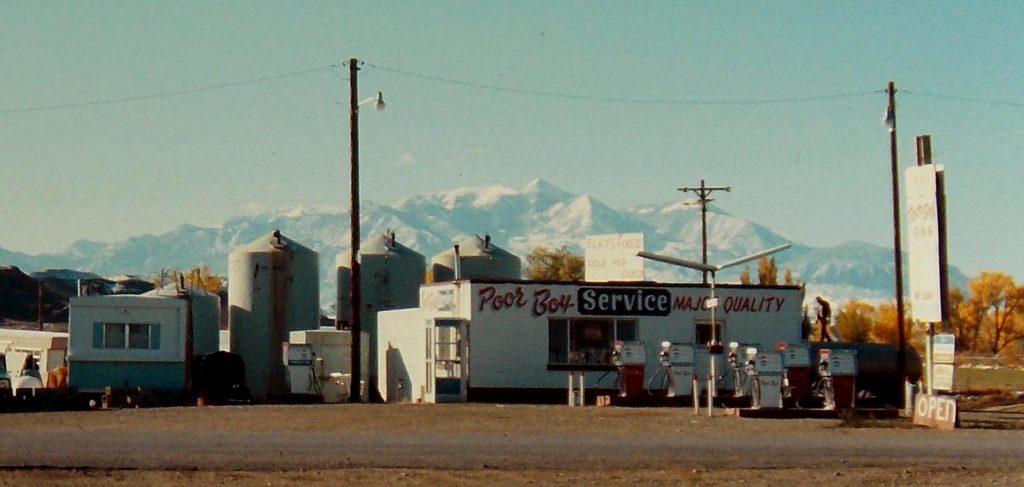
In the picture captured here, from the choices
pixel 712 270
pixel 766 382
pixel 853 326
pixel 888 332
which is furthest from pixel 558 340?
pixel 888 332

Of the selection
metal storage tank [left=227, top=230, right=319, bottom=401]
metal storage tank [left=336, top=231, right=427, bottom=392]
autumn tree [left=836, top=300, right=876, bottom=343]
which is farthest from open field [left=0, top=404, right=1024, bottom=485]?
autumn tree [left=836, top=300, right=876, bottom=343]

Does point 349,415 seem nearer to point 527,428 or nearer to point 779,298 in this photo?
point 527,428

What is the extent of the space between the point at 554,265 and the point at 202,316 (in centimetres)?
8909

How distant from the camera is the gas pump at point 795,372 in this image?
43.3 meters

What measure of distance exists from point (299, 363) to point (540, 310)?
8.89 meters

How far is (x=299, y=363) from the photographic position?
176 ft

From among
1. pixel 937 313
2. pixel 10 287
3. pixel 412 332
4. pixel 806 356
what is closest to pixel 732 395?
pixel 806 356

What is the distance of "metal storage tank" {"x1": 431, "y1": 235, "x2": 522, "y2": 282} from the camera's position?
63375 millimetres

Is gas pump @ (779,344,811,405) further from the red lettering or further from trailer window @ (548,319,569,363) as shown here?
the red lettering

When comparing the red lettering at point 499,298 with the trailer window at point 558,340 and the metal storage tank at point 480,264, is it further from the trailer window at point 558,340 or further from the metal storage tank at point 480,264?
the metal storage tank at point 480,264

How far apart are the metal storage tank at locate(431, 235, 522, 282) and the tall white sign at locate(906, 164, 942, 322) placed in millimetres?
28308

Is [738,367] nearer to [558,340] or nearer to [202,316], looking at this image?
[558,340]

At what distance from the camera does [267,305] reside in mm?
60406

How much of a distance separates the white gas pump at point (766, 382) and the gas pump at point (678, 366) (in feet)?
14.3
